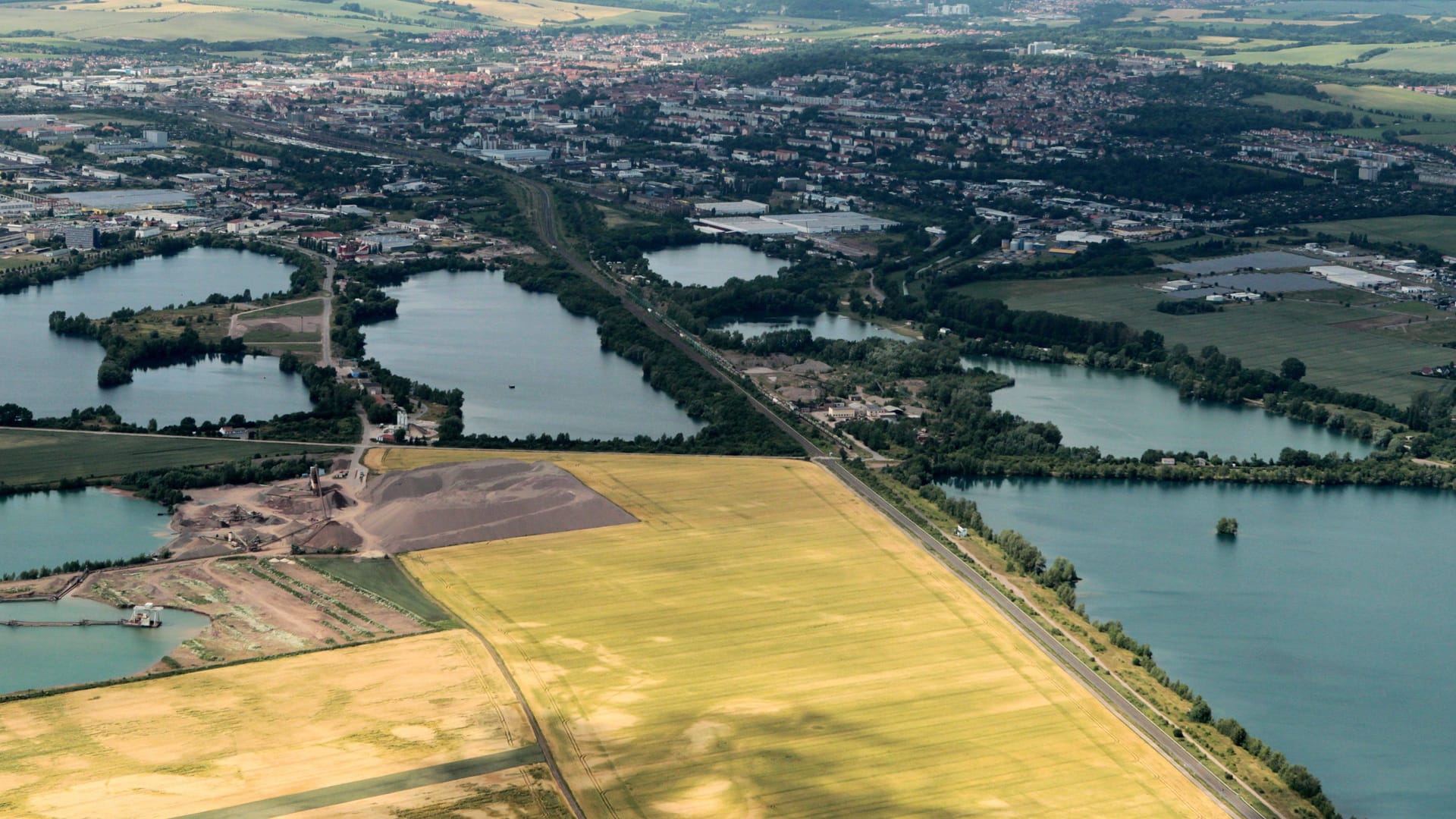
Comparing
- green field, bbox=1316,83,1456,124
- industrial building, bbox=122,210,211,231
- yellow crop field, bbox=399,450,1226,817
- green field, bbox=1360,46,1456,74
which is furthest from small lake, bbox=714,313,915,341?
green field, bbox=1360,46,1456,74

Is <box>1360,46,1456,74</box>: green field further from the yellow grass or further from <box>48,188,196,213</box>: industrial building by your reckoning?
the yellow grass

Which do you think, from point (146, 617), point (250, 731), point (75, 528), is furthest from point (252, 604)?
point (75, 528)

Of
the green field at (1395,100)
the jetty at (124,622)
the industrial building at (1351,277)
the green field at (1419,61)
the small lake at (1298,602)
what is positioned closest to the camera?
the small lake at (1298,602)

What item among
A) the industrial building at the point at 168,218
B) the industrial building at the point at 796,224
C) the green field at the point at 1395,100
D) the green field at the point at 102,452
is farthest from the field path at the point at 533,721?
the green field at the point at 1395,100

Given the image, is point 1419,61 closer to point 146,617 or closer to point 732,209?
point 732,209

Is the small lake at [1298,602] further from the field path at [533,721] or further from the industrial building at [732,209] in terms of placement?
the industrial building at [732,209]

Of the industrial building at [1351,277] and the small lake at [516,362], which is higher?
the industrial building at [1351,277]

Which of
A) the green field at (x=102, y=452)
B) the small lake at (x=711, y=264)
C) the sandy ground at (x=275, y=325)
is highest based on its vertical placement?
the small lake at (x=711, y=264)
